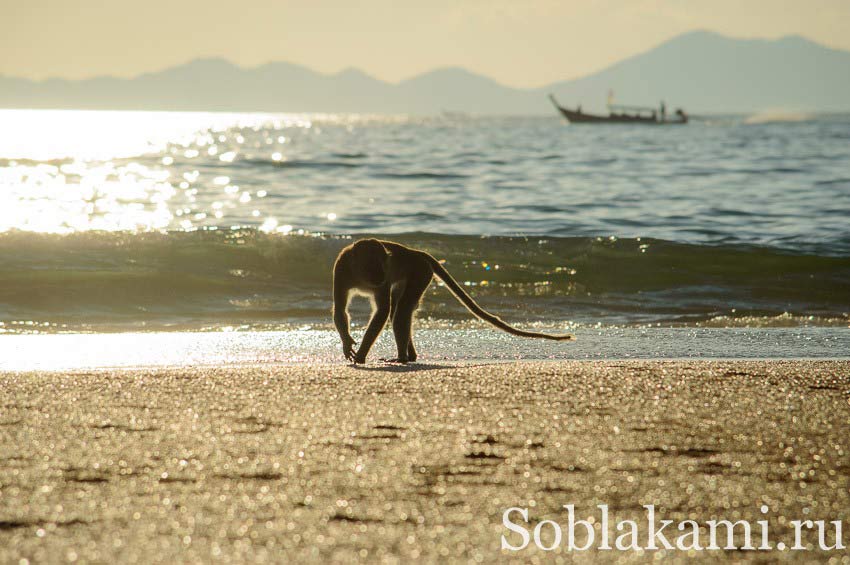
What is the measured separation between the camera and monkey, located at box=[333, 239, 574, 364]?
7.01m

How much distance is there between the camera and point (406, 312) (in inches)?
285

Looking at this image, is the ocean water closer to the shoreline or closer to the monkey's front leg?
the shoreline

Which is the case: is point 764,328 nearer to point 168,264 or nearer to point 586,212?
point 168,264

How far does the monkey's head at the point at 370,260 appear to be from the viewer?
6969 mm

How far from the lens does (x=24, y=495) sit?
3.73 metres

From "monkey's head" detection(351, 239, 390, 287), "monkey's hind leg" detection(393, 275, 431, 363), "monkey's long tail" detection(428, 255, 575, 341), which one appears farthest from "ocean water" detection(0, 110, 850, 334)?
"monkey's head" detection(351, 239, 390, 287)

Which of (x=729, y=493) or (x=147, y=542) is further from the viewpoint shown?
(x=729, y=493)

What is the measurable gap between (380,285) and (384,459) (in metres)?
2.94

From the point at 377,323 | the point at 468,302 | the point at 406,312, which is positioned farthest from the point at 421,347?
the point at 377,323

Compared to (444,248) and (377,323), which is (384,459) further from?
(444,248)

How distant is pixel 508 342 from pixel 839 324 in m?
3.94

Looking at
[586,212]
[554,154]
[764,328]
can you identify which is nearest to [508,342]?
[764,328]

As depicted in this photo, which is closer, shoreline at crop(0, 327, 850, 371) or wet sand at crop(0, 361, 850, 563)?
wet sand at crop(0, 361, 850, 563)

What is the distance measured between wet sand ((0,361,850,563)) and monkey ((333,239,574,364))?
83 cm
